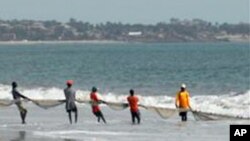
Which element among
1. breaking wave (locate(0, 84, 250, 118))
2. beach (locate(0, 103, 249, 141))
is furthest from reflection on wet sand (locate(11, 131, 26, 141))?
breaking wave (locate(0, 84, 250, 118))

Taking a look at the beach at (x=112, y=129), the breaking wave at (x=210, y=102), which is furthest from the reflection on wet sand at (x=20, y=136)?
the breaking wave at (x=210, y=102)

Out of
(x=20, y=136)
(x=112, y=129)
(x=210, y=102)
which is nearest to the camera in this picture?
(x=20, y=136)

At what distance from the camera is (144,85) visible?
6288 cm

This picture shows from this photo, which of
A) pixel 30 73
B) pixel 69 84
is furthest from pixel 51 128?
pixel 30 73

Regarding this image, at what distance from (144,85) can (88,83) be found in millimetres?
6398

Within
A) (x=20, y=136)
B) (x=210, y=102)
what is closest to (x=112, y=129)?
→ (x=20, y=136)

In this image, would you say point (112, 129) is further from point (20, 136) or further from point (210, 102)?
point (210, 102)

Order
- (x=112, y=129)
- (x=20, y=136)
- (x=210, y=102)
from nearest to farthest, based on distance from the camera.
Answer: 1. (x=20, y=136)
2. (x=112, y=129)
3. (x=210, y=102)

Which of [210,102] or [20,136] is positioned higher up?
[20,136]

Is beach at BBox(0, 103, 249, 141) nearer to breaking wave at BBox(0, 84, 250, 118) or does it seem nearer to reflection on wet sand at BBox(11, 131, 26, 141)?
reflection on wet sand at BBox(11, 131, 26, 141)

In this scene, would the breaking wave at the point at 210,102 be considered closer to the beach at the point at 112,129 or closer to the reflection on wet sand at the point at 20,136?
the beach at the point at 112,129

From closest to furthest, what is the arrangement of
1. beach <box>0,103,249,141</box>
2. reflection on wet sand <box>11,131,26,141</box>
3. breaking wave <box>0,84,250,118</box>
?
reflection on wet sand <box>11,131,26,141</box>, beach <box>0,103,249,141</box>, breaking wave <box>0,84,250,118</box>

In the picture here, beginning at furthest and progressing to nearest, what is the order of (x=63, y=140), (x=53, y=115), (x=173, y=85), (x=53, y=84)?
(x=53, y=84) → (x=173, y=85) → (x=53, y=115) → (x=63, y=140)

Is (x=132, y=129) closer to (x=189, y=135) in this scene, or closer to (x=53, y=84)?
(x=189, y=135)
